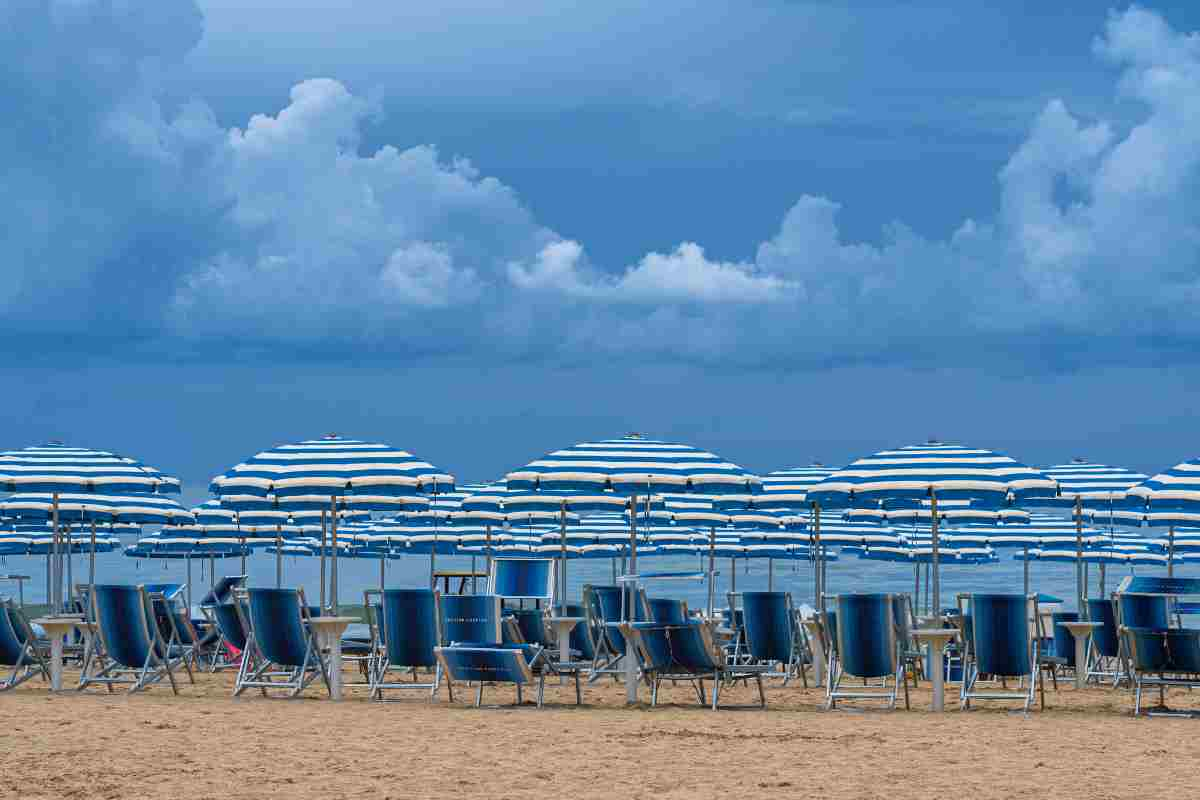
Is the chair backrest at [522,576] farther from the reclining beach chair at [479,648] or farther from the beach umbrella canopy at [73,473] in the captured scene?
the beach umbrella canopy at [73,473]

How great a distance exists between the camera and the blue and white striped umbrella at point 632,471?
1084cm

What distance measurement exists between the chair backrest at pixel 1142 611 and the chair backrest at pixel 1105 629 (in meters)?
0.49

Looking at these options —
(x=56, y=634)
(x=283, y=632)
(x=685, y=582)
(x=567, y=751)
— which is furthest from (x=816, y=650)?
(x=685, y=582)

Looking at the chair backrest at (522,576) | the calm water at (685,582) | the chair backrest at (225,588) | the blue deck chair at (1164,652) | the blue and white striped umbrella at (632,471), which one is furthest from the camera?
the calm water at (685,582)

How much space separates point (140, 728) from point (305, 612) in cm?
201

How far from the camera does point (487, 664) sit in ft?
33.6

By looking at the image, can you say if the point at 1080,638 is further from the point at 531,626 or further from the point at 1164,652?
the point at 531,626

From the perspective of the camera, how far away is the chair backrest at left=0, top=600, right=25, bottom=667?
11406 mm

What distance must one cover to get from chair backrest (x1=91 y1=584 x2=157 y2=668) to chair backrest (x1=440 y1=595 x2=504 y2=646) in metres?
1.84

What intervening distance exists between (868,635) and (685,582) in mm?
39177

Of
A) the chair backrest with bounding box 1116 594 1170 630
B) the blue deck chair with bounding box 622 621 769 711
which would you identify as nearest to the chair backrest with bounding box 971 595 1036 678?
the blue deck chair with bounding box 622 621 769 711

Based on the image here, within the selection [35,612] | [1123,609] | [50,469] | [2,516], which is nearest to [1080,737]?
[1123,609]

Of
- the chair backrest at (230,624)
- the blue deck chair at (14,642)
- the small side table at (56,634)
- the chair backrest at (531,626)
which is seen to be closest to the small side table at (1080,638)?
the chair backrest at (531,626)

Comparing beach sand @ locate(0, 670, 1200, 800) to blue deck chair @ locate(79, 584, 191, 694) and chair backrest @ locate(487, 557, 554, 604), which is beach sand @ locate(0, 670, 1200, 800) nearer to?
blue deck chair @ locate(79, 584, 191, 694)
